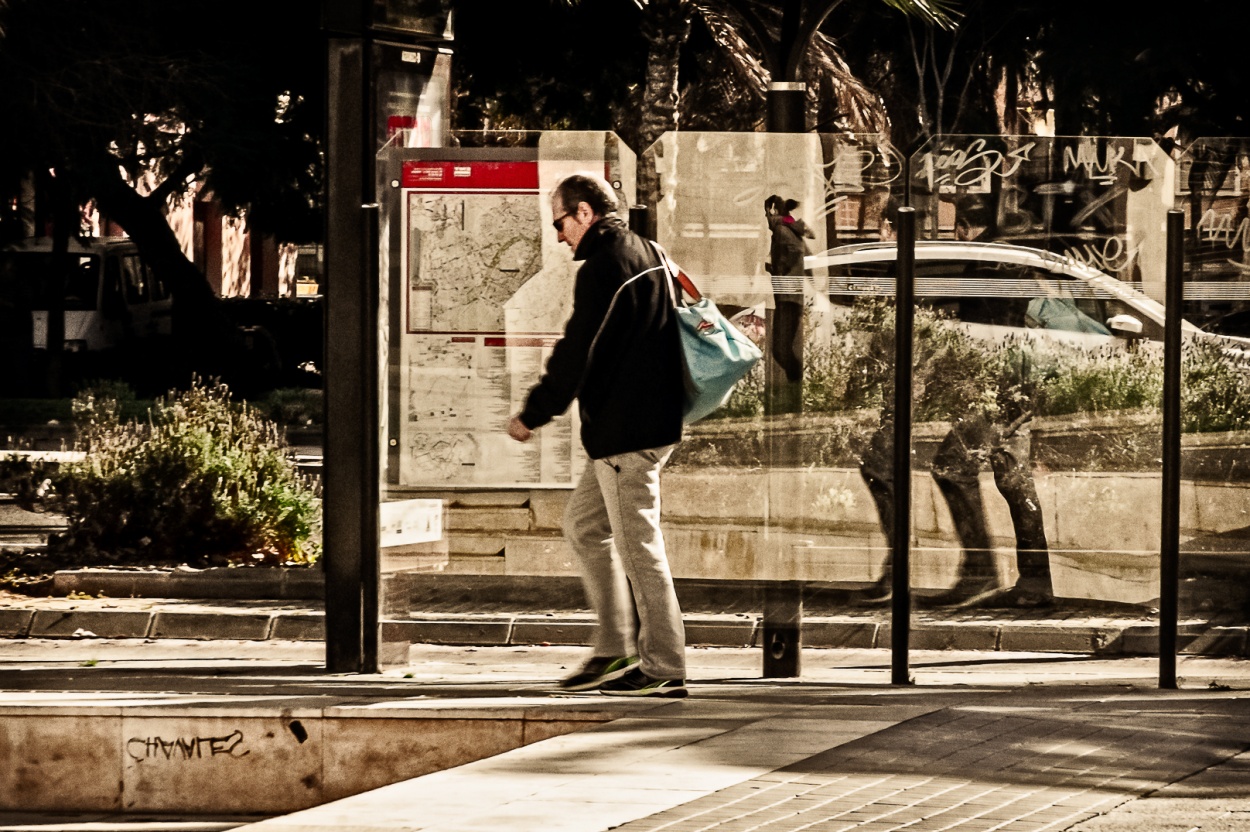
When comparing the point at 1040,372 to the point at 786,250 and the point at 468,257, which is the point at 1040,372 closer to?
the point at 786,250

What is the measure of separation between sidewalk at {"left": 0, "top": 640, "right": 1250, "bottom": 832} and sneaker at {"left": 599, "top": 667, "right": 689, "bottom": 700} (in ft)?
0.59

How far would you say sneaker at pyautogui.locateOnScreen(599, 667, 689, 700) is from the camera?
6.89 meters

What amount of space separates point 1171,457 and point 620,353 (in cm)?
221

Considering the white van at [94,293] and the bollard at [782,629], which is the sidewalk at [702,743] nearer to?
the bollard at [782,629]

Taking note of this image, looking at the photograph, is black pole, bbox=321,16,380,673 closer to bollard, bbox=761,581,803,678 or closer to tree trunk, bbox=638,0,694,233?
bollard, bbox=761,581,803,678

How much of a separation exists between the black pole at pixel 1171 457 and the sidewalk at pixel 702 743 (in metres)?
0.30

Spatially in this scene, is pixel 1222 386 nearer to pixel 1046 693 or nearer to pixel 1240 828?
pixel 1046 693

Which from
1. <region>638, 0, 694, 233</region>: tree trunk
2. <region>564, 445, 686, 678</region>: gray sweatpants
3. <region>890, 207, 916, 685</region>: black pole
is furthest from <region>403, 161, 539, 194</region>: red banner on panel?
<region>638, 0, 694, 233</region>: tree trunk

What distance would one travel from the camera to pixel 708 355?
6.92 meters

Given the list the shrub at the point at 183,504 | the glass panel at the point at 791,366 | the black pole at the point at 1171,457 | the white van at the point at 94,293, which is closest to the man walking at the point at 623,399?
the glass panel at the point at 791,366

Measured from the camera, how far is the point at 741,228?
7707 millimetres

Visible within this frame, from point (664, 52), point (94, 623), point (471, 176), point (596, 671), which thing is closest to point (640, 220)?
point (471, 176)

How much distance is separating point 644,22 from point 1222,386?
10945 mm

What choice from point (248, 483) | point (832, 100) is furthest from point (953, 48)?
point (248, 483)
